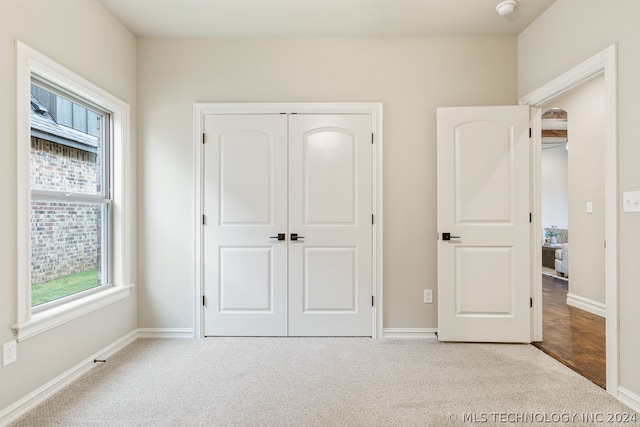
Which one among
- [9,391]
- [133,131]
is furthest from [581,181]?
[9,391]

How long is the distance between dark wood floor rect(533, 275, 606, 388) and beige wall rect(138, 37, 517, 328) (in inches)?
38.8

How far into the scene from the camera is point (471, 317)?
9.37 feet

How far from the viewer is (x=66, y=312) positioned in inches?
85.9

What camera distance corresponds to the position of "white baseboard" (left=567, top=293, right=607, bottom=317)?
3553mm

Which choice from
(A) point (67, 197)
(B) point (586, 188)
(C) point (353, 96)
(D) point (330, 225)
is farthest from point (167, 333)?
(B) point (586, 188)

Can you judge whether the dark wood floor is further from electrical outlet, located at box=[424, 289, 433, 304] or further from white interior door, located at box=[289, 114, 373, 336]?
white interior door, located at box=[289, 114, 373, 336]

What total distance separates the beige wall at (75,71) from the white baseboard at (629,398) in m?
3.47

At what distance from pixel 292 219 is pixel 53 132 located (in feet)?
5.94

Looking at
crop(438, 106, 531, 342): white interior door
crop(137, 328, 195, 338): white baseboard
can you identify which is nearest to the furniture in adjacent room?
crop(438, 106, 531, 342): white interior door

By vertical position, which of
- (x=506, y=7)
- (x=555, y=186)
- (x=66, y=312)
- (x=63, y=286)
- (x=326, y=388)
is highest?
(x=506, y=7)

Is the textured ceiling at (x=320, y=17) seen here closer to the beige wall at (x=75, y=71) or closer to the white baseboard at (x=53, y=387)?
the beige wall at (x=75, y=71)

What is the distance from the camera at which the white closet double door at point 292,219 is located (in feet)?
9.75

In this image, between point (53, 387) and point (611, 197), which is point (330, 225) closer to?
point (611, 197)

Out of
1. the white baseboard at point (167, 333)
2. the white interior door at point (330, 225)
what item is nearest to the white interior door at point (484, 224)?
the white interior door at point (330, 225)
